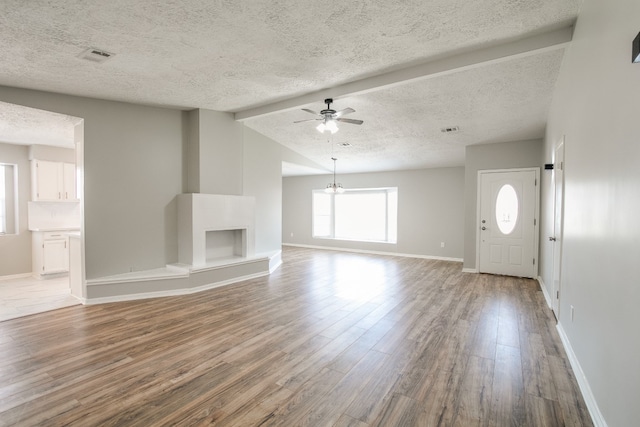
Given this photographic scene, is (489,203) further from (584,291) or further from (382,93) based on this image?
(584,291)

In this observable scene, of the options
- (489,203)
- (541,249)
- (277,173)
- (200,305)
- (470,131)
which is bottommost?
(200,305)

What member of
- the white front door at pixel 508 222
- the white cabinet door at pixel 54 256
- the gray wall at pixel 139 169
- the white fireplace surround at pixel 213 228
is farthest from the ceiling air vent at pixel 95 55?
the white front door at pixel 508 222

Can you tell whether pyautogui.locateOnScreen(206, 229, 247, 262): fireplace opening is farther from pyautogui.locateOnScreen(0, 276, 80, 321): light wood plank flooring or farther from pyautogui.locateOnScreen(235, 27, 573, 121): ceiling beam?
pyautogui.locateOnScreen(235, 27, 573, 121): ceiling beam

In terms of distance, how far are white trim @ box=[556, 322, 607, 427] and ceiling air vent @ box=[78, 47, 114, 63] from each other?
4.97 m

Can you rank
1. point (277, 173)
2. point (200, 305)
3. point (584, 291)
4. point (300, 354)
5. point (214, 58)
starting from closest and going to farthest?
point (584, 291) < point (300, 354) < point (214, 58) < point (200, 305) < point (277, 173)

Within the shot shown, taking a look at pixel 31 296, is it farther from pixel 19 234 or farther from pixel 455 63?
pixel 455 63

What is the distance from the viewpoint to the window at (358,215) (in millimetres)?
9328

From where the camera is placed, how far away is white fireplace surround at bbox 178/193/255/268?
5.10m

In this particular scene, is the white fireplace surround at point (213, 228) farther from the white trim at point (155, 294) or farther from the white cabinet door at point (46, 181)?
the white cabinet door at point (46, 181)

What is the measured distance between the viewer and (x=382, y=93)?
4.45 metres

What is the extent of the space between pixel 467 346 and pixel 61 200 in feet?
24.6

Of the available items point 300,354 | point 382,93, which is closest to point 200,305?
point 300,354

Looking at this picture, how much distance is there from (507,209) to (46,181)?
29.7 feet

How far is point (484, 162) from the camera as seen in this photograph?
20.8 ft
